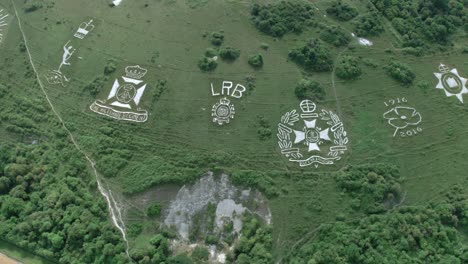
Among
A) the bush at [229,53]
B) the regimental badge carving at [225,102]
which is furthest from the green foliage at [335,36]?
the regimental badge carving at [225,102]

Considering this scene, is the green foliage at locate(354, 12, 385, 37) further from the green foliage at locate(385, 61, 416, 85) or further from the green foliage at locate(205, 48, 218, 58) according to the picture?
the green foliage at locate(205, 48, 218, 58)

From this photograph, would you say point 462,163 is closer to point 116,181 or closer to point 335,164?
point 335,164

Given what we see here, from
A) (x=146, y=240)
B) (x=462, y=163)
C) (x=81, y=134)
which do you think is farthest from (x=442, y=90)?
(x=81, y=134)

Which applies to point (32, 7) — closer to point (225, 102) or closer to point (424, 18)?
point (225, 102)

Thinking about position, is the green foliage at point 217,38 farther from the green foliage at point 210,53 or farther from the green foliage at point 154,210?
the green foliage at point 154,210

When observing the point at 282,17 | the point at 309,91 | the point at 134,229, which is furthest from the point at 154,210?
the point at 282,17
